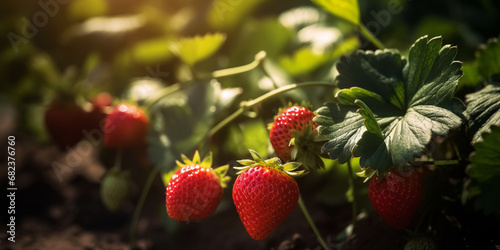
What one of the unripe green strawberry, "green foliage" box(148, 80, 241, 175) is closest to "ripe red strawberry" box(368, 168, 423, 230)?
"green foliage" box(148, 80, 241, 175)

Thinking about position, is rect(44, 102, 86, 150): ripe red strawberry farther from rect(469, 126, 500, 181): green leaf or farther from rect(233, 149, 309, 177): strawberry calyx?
rect(469, 126, 500, 181): green leaf

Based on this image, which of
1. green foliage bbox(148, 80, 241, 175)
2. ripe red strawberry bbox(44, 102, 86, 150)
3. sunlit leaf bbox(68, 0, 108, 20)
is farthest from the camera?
sunlit leaf bbox(68, 0, 108, 20)

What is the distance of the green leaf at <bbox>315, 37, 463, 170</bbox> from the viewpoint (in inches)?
26.2

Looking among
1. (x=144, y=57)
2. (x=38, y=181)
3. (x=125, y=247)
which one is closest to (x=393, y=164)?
(x=125, y=247)

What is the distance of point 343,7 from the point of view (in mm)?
912

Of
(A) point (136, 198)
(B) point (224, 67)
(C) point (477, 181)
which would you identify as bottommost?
(C) point (477, 181)

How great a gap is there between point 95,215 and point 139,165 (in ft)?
0.78

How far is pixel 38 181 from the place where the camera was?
1614mm

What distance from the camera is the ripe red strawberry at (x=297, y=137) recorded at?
0.75 metres

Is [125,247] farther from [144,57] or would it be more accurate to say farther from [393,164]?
[393,164]

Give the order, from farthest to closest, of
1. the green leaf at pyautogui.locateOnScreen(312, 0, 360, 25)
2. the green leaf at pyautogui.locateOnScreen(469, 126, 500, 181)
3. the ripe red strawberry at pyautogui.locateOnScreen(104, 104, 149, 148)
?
the ripe red strawberry at pyautogui.locateOnScreen(104, 104, 149, 148) → the green leaf at pyautogui.locateOnScreen(312, 0, 360, 25) → the green leaf at pyautogui.locateOnScreen(469, 126, 500, 181)

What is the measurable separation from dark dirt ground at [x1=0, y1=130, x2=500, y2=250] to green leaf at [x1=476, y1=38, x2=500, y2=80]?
0.29 metres

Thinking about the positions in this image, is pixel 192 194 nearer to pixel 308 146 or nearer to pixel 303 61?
pixel 308 146

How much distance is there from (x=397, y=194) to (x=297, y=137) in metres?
0.20
